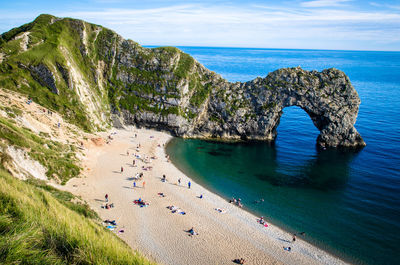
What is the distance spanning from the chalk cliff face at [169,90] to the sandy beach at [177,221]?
2125 cm

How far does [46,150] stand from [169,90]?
39343 mm

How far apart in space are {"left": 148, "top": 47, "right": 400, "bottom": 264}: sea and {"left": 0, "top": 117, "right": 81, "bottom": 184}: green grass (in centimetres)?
2126

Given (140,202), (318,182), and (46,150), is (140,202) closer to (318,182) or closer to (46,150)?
(46,150)

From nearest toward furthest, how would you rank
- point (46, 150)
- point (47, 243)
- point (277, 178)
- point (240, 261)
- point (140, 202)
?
point (47, 243) → point (240, 261) → point (140, 202) → point (46, 150) → point (277, 178)

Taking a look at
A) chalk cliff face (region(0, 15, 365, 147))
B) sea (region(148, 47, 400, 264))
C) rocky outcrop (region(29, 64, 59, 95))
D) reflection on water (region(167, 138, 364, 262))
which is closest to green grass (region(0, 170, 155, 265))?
sea (region(148, 47, 400, 264))

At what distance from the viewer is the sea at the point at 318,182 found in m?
34.0

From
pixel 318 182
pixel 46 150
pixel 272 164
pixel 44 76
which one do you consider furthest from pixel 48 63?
pixel 318 182

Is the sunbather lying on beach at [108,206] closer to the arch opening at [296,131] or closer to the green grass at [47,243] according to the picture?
the green grass at [47,243]

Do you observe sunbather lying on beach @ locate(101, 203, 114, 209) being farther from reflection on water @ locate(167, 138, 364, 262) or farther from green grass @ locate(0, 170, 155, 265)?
green grass @ locate(0, 170, 155, 265)

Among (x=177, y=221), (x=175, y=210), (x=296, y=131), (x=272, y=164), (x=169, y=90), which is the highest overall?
(x=169, y=90)

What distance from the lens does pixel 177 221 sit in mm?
34688

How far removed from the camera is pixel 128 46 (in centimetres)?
7556

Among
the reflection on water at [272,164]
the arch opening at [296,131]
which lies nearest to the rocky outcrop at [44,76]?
the reflection on water at [272,164]

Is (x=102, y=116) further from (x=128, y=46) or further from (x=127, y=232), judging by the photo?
(x=127, y=232)
